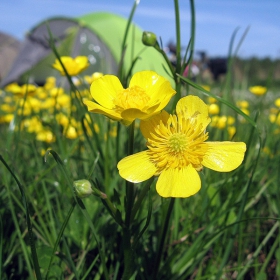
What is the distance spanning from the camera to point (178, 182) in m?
0.58

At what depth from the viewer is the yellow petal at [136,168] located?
0.60 meters

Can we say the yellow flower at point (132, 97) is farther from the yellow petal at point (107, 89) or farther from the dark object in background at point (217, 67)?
the dark object in background at point (217, 67)

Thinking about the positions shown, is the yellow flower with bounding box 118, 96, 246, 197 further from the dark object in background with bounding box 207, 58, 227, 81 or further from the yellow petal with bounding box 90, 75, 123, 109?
the dark object in background with bounding box 207, 58, 227, 81

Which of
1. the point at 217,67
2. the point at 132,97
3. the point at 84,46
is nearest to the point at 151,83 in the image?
the point at 132,97

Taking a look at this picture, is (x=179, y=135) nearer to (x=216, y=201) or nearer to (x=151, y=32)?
(x=151, y=32)

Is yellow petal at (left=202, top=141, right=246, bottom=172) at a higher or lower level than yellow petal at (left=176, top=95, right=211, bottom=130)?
lower

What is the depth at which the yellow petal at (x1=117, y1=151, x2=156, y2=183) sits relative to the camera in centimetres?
60

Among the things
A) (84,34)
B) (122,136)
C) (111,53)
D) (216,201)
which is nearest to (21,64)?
(84,34)

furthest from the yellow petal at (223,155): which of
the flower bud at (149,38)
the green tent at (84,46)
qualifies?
A: the green tent at (84,46)

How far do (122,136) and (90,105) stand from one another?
98 cm

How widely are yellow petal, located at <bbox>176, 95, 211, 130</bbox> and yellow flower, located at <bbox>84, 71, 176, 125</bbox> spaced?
1.5 inches

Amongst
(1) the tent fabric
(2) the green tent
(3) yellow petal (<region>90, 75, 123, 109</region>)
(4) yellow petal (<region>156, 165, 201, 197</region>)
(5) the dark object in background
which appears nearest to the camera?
(4) yellow petal (<region>156, 165, 201, 197</region>)

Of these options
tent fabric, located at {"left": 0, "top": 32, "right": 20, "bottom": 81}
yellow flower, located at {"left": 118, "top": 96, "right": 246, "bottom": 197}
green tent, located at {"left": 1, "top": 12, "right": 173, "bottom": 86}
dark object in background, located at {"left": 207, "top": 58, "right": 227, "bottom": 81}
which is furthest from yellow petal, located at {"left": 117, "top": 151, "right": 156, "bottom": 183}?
dark object in background, located at {"left": 207, "top": 58, "right": 227, "bottom": 81}

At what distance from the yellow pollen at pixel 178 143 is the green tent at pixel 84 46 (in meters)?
3.83
